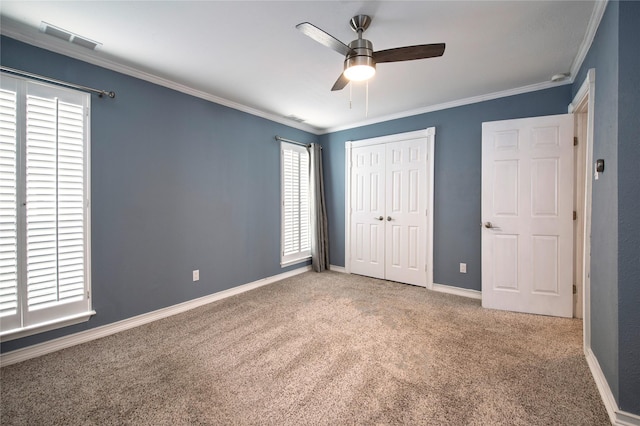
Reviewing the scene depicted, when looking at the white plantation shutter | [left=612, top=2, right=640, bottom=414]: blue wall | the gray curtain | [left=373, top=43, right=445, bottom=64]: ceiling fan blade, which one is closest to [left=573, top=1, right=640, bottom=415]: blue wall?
[left=612, top=2, right=640, bottom=414]: blue wall

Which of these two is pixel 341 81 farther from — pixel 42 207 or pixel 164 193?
pixel 42 207

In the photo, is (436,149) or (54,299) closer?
(54,299)

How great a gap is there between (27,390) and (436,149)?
4577mm

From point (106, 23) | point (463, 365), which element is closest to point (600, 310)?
point (463, 365)

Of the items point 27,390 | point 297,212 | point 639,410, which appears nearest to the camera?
point 639,410

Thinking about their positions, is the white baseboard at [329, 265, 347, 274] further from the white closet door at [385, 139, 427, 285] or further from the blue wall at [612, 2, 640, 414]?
the blue wall at [612, 2, 640, 414]

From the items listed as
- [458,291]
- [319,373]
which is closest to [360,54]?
[319,373]

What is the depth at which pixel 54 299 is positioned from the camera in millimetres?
2229

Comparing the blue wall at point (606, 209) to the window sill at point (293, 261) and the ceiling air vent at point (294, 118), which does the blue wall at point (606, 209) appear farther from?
the window sill at point (293, 261)

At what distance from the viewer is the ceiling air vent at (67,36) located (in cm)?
200

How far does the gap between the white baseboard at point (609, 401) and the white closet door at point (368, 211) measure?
8.43 ft

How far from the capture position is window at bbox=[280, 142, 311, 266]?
4324 mm

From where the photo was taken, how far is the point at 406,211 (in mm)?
4043

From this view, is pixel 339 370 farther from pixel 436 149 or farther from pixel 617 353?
pixel 436 149
